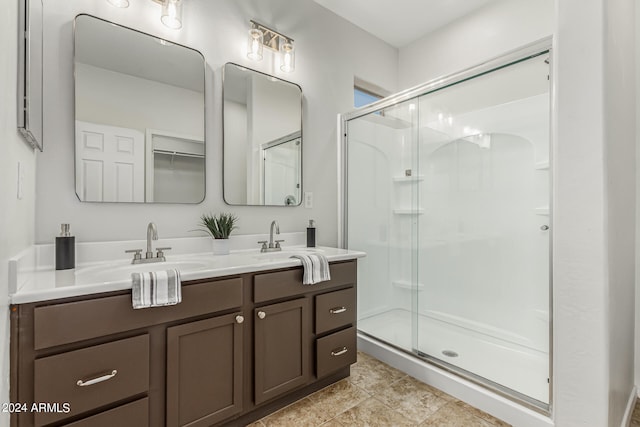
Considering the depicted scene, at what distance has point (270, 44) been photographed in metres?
2.22

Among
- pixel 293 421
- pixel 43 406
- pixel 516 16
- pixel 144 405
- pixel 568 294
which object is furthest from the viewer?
pixel 516 16

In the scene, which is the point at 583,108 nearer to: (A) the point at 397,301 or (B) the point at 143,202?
(A) the point at 397,301

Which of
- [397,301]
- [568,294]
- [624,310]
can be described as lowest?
[397,301]

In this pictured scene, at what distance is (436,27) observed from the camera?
2.87 meters

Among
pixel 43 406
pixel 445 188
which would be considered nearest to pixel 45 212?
pixel 43 406

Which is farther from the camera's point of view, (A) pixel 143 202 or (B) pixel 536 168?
(B) pixel 536 168

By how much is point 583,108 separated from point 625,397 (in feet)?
5.10

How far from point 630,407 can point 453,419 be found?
1.04 metres

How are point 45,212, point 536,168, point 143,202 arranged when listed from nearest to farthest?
point 45,212 → point 143,202 → point 536,168

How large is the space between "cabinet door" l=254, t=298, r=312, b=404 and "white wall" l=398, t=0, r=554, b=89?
6.11 ft

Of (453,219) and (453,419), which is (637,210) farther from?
(453,419)

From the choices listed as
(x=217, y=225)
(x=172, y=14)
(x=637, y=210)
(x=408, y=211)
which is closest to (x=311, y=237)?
(x=217, y=225)

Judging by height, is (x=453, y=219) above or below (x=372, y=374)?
above

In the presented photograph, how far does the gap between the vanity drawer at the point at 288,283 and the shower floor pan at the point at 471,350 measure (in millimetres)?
778
